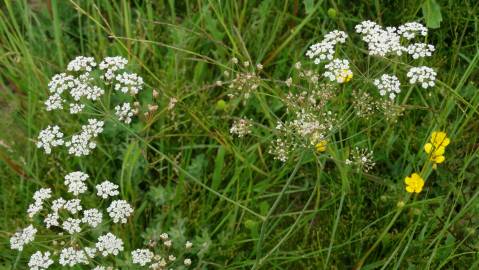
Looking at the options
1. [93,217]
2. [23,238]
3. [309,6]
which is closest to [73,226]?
[93,217]

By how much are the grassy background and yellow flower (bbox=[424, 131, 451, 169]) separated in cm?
8

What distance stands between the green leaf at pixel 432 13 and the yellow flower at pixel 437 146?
0.70 metres

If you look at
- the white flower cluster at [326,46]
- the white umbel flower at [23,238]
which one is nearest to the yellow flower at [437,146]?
the white flower cluster at [326,46]

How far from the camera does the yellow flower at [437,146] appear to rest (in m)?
2.23

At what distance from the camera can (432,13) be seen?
2.78 meters

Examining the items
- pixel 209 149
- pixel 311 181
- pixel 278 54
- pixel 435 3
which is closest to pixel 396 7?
pixel 435 3

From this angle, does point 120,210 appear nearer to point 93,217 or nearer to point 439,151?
point 93,217

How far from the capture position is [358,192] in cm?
245

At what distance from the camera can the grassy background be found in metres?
2.38

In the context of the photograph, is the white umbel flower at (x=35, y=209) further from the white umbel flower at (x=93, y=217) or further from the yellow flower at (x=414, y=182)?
the yellow flower at (x=414, y=182)

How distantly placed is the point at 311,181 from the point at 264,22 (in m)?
0.98

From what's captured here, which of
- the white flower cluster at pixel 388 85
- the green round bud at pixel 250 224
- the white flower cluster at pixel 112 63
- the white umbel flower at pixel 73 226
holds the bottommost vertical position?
the green round bud at pixel 250 224

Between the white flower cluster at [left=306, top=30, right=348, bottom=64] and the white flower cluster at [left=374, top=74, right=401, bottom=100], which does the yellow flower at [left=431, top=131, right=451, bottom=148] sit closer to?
the white flower cluster at [left=374, top=74, right=401, bottom=100]

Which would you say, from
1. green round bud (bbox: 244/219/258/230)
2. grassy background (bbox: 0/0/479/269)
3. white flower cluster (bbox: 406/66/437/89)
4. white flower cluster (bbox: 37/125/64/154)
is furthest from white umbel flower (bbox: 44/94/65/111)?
white flower cluster (bbox: 406/66/437/89)
